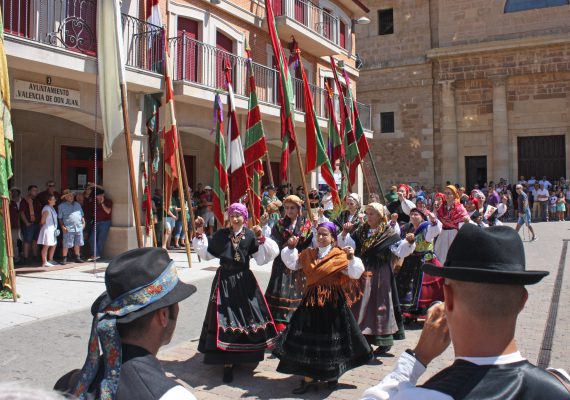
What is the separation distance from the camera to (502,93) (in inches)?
1051

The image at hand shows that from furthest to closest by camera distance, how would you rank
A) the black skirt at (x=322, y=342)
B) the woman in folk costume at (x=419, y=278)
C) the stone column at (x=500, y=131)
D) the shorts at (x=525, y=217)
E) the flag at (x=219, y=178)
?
the stone column at (x=500, y=131) < the shorts at (x=525, y=217) < the flag at (x=219, y=178) < the woman in folk costume at (x=419, y=278) < the black skirt at (x=322, y=342)

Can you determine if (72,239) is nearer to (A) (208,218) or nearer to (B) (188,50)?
(A) (208,218)

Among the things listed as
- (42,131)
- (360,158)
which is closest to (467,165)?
(360,158)

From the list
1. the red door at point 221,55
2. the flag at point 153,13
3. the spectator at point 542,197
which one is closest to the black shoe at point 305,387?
the flag at point 153,13

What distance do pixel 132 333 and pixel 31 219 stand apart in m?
10.3

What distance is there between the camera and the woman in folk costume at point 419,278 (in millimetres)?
7133

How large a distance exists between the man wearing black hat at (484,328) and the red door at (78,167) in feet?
44.0

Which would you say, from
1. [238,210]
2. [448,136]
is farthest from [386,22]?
[238,210]

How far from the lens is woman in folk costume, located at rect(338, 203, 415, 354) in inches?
228

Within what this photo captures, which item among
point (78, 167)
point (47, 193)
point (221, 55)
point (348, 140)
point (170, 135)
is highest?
point (221, 55)

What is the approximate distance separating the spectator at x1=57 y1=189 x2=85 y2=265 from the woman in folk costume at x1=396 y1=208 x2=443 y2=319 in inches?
283

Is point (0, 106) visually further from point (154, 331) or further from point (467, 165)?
point (467, 165)

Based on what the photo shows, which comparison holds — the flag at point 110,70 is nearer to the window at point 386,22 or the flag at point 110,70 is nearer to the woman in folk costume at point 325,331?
the woman in folk costume at point 325,331

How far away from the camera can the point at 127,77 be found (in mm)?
11445
